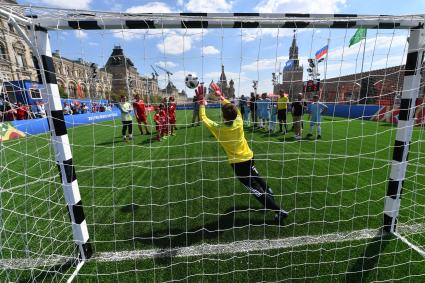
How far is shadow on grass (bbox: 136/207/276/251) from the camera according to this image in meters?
3.38

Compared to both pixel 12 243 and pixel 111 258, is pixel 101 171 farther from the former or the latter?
pixel 111 258

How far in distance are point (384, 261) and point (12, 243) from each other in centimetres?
492

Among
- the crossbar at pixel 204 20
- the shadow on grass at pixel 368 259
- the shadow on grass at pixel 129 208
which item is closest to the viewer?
the crossbar at pixel 204 20

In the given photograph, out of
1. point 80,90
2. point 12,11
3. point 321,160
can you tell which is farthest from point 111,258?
point 321,160

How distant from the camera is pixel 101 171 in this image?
6445 millimetres

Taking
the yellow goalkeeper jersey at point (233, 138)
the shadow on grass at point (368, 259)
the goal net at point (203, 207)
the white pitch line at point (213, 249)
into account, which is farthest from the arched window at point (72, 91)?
the shadow on grass at point (368, 259)

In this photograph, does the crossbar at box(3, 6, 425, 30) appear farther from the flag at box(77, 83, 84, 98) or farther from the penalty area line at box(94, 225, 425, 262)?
the penalty area line at box(94, 225, 425, 262)

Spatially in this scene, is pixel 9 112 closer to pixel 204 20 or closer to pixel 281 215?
pixel 204 20

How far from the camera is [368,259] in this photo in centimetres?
293

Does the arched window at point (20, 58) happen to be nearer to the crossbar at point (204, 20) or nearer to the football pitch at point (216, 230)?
the crossbar at point (204, 20)

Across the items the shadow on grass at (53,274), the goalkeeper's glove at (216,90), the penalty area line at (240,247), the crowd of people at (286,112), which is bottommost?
the penalty area line at (240,247)

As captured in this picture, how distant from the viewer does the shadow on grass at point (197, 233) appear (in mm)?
3377

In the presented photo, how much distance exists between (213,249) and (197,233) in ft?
1.41

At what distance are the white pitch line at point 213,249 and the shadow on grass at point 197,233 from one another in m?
0.13
